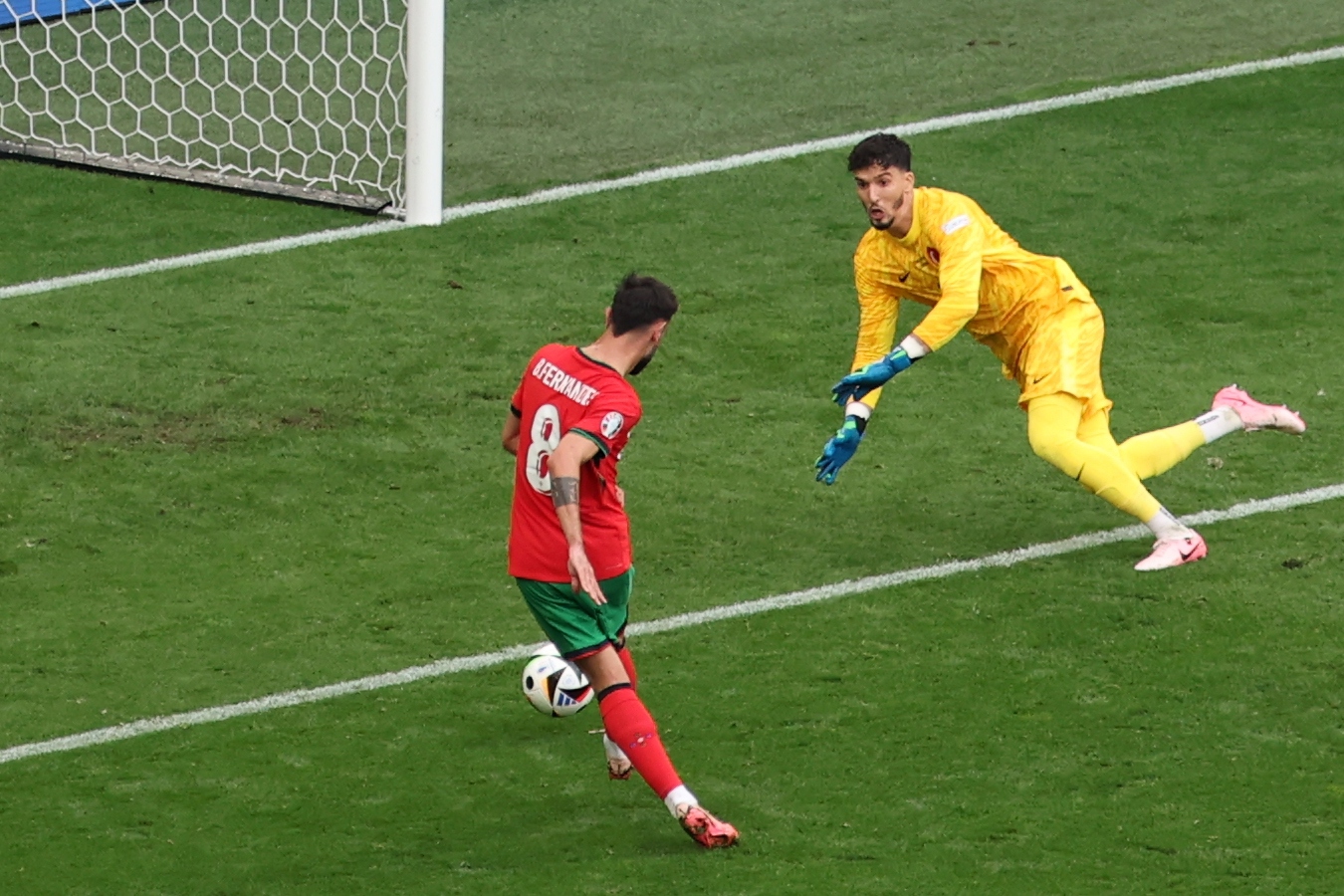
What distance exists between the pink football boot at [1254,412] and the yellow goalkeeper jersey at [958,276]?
2.19ft

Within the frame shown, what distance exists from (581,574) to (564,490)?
237mm

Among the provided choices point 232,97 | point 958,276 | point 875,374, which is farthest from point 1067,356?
point 232,97

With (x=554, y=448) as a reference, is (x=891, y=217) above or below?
above

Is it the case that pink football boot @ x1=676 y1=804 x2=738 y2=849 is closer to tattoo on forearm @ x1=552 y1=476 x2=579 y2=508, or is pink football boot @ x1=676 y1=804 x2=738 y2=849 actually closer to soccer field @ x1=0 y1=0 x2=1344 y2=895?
soccer field @ x1=0 y1=0 x2=1344 y2=895

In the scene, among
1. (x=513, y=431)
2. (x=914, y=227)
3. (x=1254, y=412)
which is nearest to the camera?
(x=513, y=431)

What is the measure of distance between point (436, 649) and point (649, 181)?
4.69 metres

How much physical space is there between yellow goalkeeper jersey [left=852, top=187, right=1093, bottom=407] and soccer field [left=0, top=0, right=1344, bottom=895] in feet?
2.75

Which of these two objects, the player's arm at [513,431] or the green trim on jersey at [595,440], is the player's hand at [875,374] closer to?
the player's arm at [513,431]

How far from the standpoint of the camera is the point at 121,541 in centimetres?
850

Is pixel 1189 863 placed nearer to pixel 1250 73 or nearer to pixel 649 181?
pixel 649 181

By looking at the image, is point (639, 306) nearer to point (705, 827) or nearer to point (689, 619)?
point (705, 827)

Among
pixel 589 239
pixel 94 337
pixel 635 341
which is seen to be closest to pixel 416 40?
pixel 589 239

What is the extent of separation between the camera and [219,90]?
41.6ft

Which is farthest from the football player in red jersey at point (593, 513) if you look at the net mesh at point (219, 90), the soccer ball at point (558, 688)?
the net mesh at point (219, 90)
